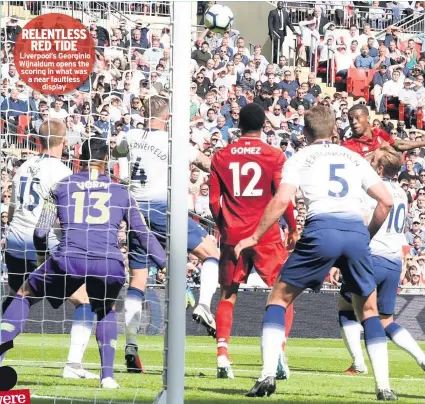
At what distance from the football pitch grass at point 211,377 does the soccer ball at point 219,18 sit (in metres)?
3.68

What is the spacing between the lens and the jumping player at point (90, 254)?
7.60 m

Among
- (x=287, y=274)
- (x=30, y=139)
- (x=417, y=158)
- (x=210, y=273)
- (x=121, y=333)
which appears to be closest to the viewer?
(x=287, y=274)

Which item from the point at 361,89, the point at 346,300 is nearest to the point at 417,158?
the point at 361,89

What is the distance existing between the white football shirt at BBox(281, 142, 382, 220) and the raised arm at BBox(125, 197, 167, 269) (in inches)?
39.5

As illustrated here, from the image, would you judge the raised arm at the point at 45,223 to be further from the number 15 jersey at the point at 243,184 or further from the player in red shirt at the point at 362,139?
the player in red shirt at the point at 362,139

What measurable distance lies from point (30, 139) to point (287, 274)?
4702 millimetres

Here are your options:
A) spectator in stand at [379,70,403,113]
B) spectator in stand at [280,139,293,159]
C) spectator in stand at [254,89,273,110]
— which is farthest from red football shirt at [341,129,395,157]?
spectator in stand at [379,70,403,113]

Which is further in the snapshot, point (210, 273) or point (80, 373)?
point (210, 273)

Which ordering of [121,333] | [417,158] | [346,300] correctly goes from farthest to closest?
[417,158]
[121,333]
[346,300]

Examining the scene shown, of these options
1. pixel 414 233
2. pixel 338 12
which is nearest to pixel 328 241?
pixel 414 233

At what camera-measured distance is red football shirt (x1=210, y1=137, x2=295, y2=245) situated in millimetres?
9211

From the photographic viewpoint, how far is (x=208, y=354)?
1148 cm

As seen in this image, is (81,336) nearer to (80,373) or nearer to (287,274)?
(80,373)

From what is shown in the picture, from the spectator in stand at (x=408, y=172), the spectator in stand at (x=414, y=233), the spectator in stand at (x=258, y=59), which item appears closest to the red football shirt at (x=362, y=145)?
the spectator in stand at (x=414, y=233)
